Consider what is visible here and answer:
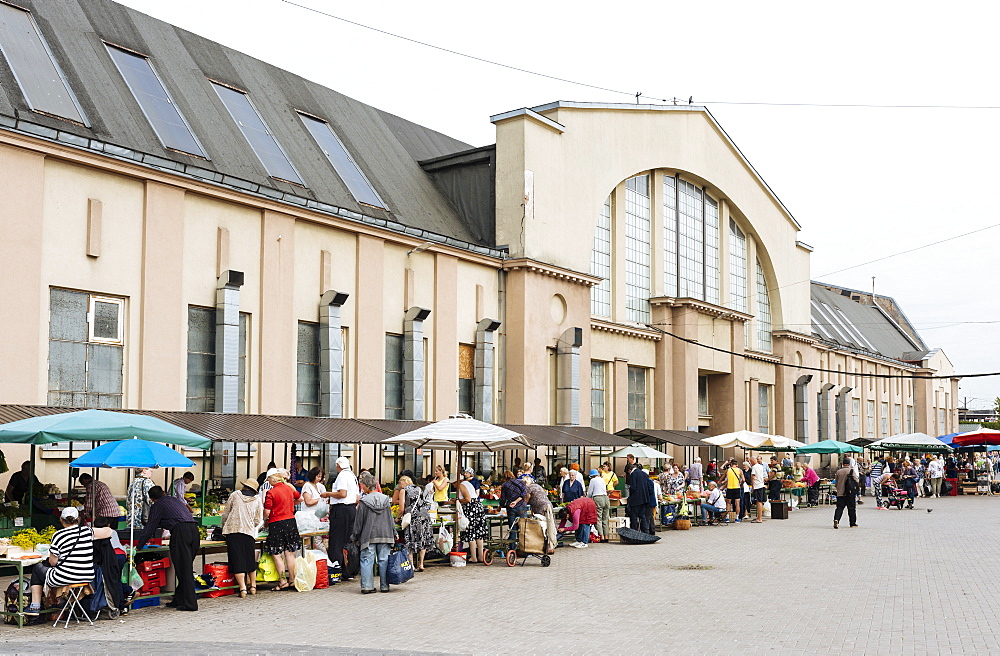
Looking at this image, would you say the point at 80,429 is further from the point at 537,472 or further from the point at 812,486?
the point at 812,486

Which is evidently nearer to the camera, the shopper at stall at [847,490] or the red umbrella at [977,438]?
the shopper at stall at [847,490]

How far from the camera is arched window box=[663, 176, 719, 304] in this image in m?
37.8

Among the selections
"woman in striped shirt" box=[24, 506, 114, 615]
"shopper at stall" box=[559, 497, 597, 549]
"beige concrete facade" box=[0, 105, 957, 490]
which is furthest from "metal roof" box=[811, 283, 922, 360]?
"woman in striped shirt" box=[24, 506, 114, 615]

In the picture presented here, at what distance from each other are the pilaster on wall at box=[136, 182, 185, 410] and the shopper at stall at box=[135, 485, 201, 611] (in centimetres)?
612

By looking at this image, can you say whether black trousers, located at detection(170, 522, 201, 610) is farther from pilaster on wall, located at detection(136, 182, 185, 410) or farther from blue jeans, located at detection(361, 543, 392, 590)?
pilaster on wall, located at detection(136, 182, 185, 410)

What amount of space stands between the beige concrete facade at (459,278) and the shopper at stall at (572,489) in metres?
4.68

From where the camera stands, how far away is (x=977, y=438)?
145ft

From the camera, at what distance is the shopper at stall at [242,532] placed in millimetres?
14742

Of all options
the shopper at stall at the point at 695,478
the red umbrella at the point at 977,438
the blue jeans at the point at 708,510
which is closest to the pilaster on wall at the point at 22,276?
the blue jeans at the point at 708,510

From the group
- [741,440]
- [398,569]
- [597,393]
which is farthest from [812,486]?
[398,569]

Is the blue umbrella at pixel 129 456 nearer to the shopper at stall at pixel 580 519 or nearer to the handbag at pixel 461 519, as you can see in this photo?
the handbag at pixel 461 519

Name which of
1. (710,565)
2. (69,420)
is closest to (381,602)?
(69,420)

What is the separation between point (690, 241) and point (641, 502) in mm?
17463

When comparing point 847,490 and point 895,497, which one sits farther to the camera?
point 895,497
